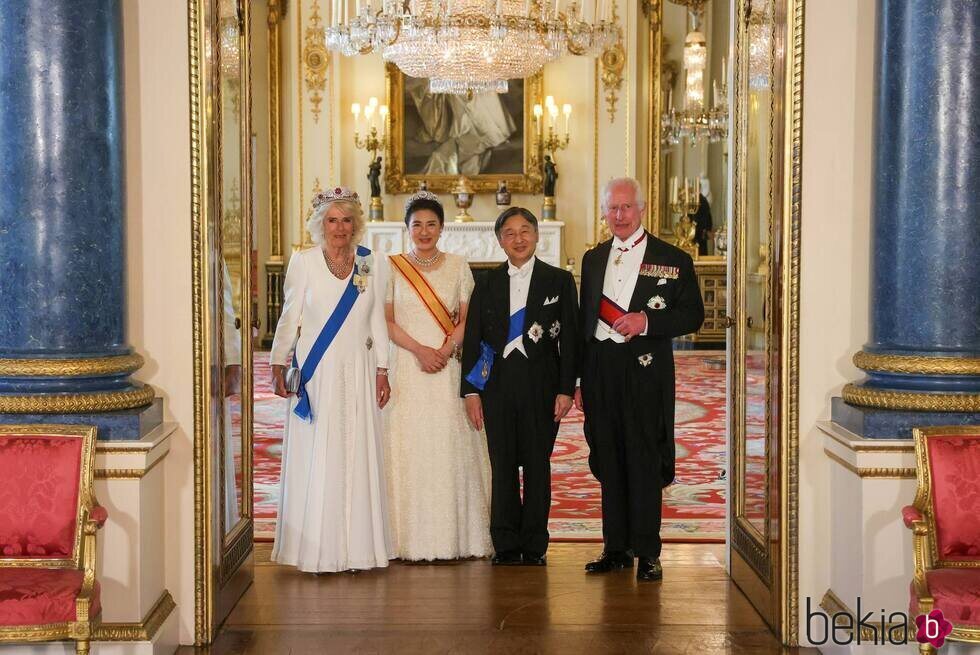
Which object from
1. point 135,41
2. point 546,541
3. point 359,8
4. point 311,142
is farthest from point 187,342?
point 311,142

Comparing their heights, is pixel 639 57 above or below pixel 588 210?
above

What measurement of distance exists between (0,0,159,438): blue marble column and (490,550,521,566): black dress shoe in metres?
2.09

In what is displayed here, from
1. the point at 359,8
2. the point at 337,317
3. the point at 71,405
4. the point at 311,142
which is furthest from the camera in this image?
the point at 311,142

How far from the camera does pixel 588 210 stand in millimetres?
16172

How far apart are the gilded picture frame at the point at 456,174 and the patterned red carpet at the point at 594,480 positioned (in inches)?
168

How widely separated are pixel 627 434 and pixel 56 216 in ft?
8.23

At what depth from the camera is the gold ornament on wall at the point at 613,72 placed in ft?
52.4

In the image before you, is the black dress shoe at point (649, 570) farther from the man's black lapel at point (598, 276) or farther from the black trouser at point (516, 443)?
the man's black lapel at point (598, 276)

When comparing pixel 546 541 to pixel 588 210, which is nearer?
pixel 546 541

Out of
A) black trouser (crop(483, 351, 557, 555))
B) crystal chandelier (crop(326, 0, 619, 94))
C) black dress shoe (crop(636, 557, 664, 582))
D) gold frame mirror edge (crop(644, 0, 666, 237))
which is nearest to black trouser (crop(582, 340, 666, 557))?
black dress shoe (crop(636, 557, 664, 582))

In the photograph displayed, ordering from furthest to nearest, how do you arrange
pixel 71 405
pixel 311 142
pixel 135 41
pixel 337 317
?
pixel 311 142
pixel 337 317
pixel 135 41
pixel 71 405

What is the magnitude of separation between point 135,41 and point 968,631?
3.35m

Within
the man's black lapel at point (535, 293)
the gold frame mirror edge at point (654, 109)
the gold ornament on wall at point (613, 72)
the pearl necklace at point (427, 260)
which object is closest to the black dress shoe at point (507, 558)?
the man's black lapel at point (535, 293)

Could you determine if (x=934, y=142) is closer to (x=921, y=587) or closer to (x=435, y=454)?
(x=921, y=587)
